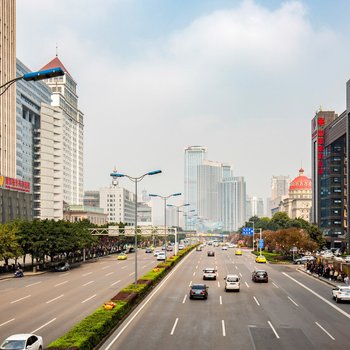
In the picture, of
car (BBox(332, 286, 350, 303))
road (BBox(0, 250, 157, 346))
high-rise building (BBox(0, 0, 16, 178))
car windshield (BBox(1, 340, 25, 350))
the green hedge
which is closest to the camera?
car windshield (BBox(1, 340, 25, 350))

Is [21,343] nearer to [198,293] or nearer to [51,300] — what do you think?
[51,300]

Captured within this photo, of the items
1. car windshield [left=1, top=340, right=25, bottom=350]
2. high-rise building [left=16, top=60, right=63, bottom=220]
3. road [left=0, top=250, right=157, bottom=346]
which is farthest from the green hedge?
high-rise building [left=16, top=60, right=63, bottom=220]

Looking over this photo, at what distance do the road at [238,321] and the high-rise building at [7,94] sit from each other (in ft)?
240

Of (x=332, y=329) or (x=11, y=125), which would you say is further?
(x=11, y=125)

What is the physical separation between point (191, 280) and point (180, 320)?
25609 mm

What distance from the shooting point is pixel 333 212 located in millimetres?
158000

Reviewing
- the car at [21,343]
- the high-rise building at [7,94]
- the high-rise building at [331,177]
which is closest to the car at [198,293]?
the car at [21,343]

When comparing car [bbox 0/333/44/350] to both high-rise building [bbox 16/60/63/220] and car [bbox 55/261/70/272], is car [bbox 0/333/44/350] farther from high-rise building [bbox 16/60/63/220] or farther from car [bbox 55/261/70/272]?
high-rise building [bbox 16/60/63/220]

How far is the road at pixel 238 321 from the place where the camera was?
82.1 ft

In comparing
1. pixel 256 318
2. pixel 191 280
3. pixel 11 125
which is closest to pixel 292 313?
pixel 256 318

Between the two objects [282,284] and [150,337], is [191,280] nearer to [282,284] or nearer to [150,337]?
[282,284]

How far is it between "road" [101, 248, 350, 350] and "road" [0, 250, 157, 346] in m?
3.94

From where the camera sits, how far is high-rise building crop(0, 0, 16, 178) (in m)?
109

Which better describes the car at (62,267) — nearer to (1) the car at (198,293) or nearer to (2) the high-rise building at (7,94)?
(1) the car at (198,293)
